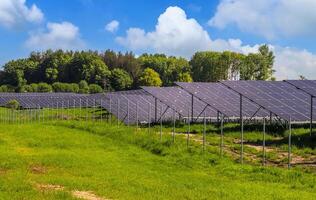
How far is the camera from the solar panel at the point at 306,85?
1103 inches

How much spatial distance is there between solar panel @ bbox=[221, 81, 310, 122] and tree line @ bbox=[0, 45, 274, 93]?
7182 cm

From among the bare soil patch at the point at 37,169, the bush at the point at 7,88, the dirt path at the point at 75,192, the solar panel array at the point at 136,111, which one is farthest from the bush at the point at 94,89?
the dirt path at the point at 75,192

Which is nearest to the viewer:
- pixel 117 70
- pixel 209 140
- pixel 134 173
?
pixel 134 173

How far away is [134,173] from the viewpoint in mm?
17562

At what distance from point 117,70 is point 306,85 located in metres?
88.4

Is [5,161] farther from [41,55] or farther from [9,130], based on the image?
[41,55]

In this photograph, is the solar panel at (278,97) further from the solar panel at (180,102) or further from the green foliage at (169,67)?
the green foliage at (169,67)

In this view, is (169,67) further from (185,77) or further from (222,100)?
(222,100)

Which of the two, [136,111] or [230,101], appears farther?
[230,101]

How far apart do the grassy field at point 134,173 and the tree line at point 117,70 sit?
82.6 m

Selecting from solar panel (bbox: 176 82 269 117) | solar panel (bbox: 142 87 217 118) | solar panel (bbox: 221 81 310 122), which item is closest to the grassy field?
solar panel (bbox: 221 81 310 122)

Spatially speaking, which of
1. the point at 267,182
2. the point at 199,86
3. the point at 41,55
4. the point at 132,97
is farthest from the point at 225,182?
the point at 41,55

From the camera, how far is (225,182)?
16.0m

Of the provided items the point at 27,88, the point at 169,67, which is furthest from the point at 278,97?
the point at 169,67
